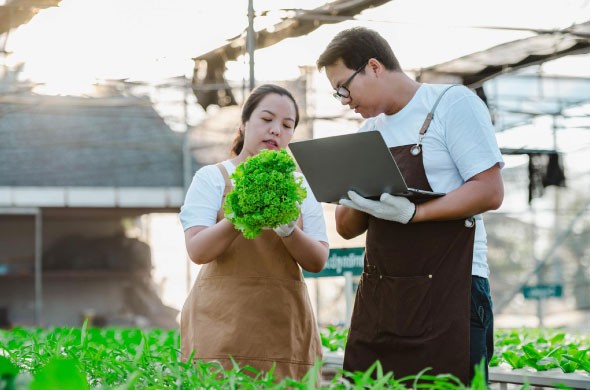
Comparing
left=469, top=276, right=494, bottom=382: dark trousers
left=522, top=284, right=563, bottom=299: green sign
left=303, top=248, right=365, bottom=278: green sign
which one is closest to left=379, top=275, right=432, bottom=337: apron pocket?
left=469, top=276, right=494, bottom=382: dark trousers

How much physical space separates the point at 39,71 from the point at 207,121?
7.21ft

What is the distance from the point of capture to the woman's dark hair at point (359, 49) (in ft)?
6.14

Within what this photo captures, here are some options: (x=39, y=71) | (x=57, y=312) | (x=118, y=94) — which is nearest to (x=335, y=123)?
(x=118, y=94)

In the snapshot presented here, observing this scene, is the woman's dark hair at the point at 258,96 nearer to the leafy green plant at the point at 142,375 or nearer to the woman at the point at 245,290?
the woman at the point at 245,290

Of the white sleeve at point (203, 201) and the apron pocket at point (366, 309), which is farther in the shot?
the white sleeve at point (203, 201)

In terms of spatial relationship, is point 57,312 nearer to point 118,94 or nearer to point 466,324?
point 118,94

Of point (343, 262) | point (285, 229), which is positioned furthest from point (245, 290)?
point (343, 262)

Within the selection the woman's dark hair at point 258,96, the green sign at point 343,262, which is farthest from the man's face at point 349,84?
the green sign at point 343,262

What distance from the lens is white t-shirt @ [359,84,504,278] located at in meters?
1.73

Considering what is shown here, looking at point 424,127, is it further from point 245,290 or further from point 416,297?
point 245,290

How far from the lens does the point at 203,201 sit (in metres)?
2.04

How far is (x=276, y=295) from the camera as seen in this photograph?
Answer: 2.00m

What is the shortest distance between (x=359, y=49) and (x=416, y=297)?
569 mm

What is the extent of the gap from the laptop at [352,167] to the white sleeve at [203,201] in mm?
304
